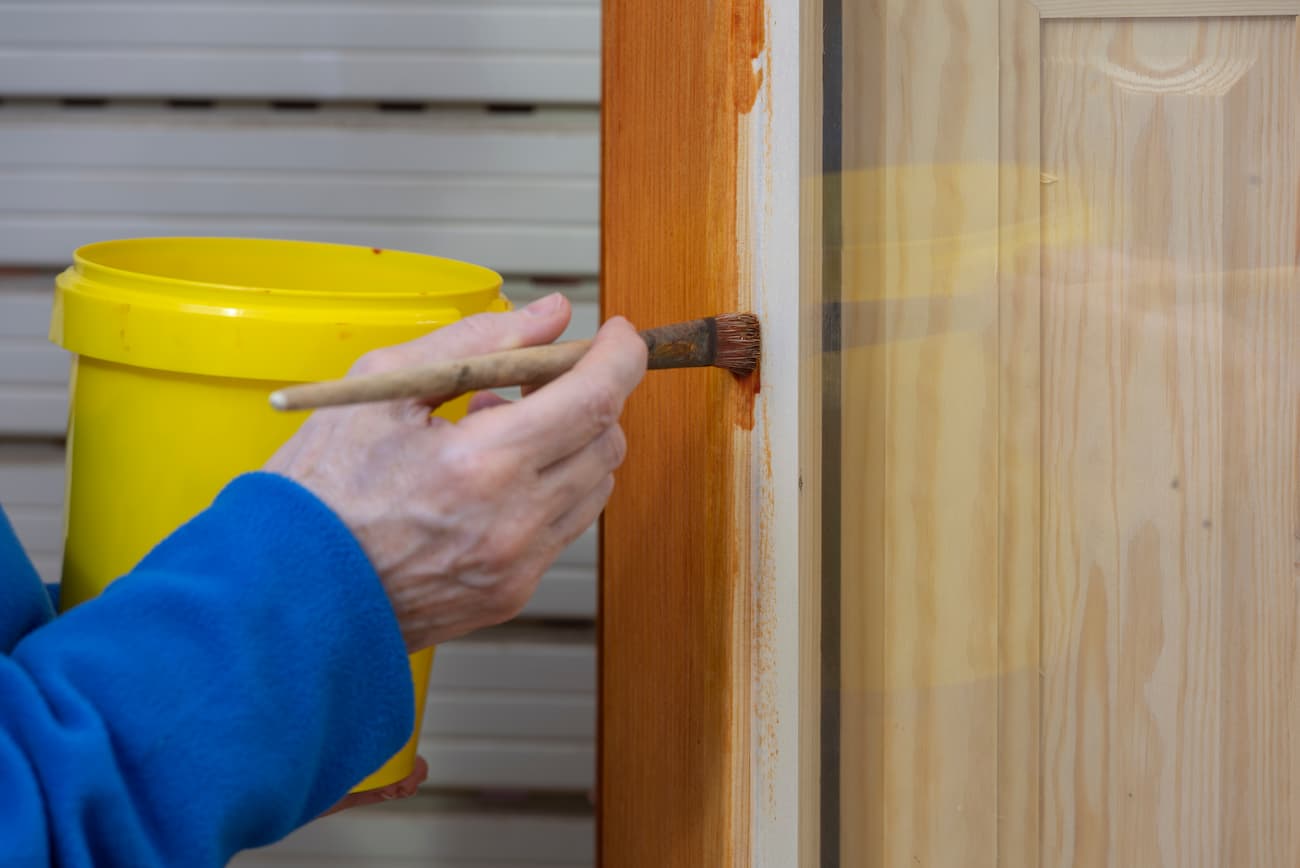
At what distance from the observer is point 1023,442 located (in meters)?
0.53

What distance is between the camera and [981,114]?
0.53 m

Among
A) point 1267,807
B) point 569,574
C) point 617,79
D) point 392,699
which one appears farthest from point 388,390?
point 569,574

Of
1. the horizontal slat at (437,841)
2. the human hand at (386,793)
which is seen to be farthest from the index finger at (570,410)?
the horizontal slat at (437,841)

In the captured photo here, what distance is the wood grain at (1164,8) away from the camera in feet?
1.53

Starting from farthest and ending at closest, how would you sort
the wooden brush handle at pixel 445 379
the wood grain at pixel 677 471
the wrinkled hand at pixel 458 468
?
1. the wood grain at pixel 677 471
2. the wrinkled hand at pixel 458 468
3. the wooden brush handle at pixel 445 379

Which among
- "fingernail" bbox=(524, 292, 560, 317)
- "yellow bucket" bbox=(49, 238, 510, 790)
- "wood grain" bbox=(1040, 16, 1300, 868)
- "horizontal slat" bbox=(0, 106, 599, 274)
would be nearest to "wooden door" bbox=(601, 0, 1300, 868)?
"wood grain" bbox=(1040, 16, 1300, 868)

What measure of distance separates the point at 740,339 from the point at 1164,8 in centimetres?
26

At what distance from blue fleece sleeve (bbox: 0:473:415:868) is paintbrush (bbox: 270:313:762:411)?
0.27 ft

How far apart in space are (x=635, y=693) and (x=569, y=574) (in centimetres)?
60

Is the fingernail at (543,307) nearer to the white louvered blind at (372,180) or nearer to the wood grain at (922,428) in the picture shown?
the wood grain at (922,428)

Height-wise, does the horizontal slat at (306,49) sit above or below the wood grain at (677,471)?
above

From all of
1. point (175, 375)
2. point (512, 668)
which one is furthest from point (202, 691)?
point (512, 668)

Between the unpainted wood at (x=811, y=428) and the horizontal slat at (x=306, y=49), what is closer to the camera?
the unpainted wood at (x=811, y=428)

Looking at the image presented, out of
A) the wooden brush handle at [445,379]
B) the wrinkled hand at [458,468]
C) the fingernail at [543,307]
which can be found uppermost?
the fingernail at [543,307]
